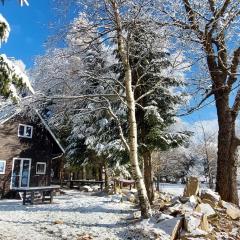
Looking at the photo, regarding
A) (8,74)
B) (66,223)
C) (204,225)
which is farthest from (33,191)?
(8,74)

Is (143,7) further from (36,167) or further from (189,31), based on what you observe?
(36,167)

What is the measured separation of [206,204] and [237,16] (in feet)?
20.7

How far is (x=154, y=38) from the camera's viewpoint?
40.3ft

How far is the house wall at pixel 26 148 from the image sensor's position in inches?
849

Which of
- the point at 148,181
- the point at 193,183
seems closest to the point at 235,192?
the point at 193,183

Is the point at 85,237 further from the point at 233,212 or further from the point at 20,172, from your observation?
the point at 20,172

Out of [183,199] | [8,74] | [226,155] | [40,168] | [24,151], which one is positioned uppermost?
[24,151]

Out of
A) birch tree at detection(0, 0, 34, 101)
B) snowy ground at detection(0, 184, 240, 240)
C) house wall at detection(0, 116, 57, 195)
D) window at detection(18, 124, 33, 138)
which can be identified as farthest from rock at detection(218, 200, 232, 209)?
window at detection(18, 124, 33, 138)

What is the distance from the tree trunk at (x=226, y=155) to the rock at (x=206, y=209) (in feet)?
5.19

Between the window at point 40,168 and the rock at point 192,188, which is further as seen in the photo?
the window at point 40,168

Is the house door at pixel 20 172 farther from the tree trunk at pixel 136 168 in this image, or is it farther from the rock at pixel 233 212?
the rock at pixel 233 212

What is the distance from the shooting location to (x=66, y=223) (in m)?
10.4

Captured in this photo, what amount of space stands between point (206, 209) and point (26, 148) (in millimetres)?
15144

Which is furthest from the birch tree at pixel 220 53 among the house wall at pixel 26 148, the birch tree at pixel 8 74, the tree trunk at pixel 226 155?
the house wall at pixel 26 148
